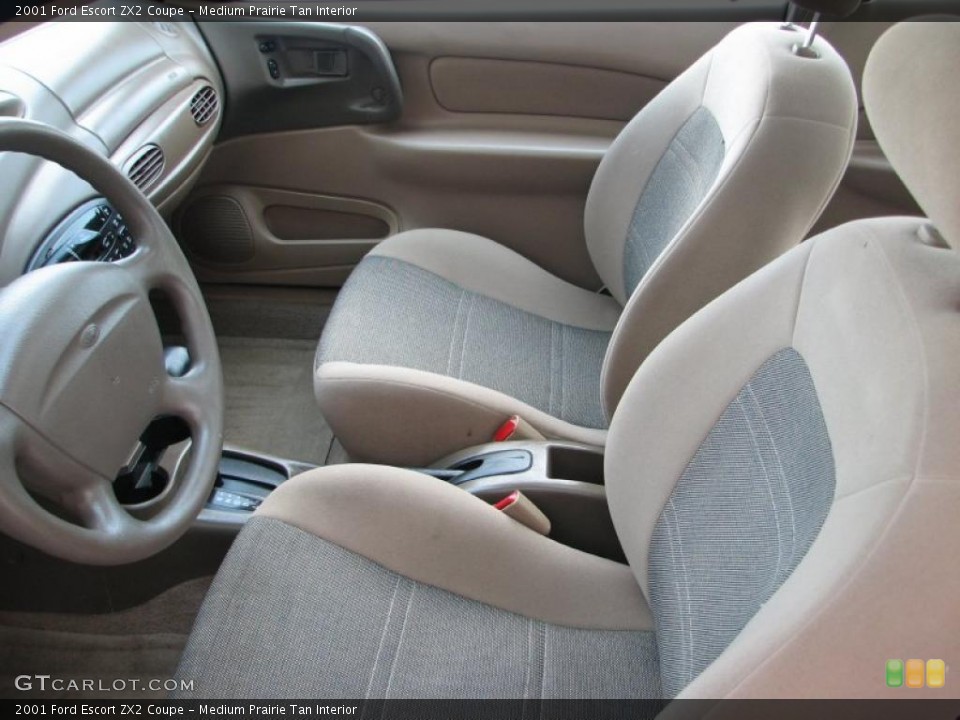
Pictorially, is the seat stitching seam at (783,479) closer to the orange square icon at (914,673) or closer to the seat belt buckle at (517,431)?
the orange square icon at (914,673)

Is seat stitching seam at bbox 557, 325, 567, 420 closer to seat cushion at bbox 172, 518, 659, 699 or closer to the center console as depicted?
the center console

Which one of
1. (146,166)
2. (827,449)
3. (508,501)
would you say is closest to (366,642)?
(508,501)

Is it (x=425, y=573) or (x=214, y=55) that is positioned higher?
(x=214, y=55)

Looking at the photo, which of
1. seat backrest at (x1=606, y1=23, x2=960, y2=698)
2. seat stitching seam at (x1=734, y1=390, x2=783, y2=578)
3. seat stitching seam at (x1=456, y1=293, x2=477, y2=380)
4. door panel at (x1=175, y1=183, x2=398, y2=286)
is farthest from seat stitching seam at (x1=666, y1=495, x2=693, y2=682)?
door panel at (x1=175, y1=183, x2=398, y2=286)

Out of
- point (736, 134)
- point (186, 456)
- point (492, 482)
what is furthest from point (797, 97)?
point (186, 456)

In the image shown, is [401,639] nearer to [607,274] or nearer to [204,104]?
[607,274]

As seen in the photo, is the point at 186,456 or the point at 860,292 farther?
the point at 186,456

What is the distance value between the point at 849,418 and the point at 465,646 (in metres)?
0.48

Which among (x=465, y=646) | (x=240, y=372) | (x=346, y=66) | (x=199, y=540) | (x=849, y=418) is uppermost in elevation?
(x=849, y=418)

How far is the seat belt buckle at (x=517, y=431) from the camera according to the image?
1.11 meters

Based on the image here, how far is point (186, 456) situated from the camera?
3.16 feet

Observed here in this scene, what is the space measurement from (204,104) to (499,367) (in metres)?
0.73

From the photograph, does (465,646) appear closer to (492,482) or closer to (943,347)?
(492,482)

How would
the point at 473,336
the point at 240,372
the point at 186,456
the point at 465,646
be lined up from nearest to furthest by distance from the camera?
the point at 465,646 < the point at 186,456 < the point at 473,336 < the point at 240,372
